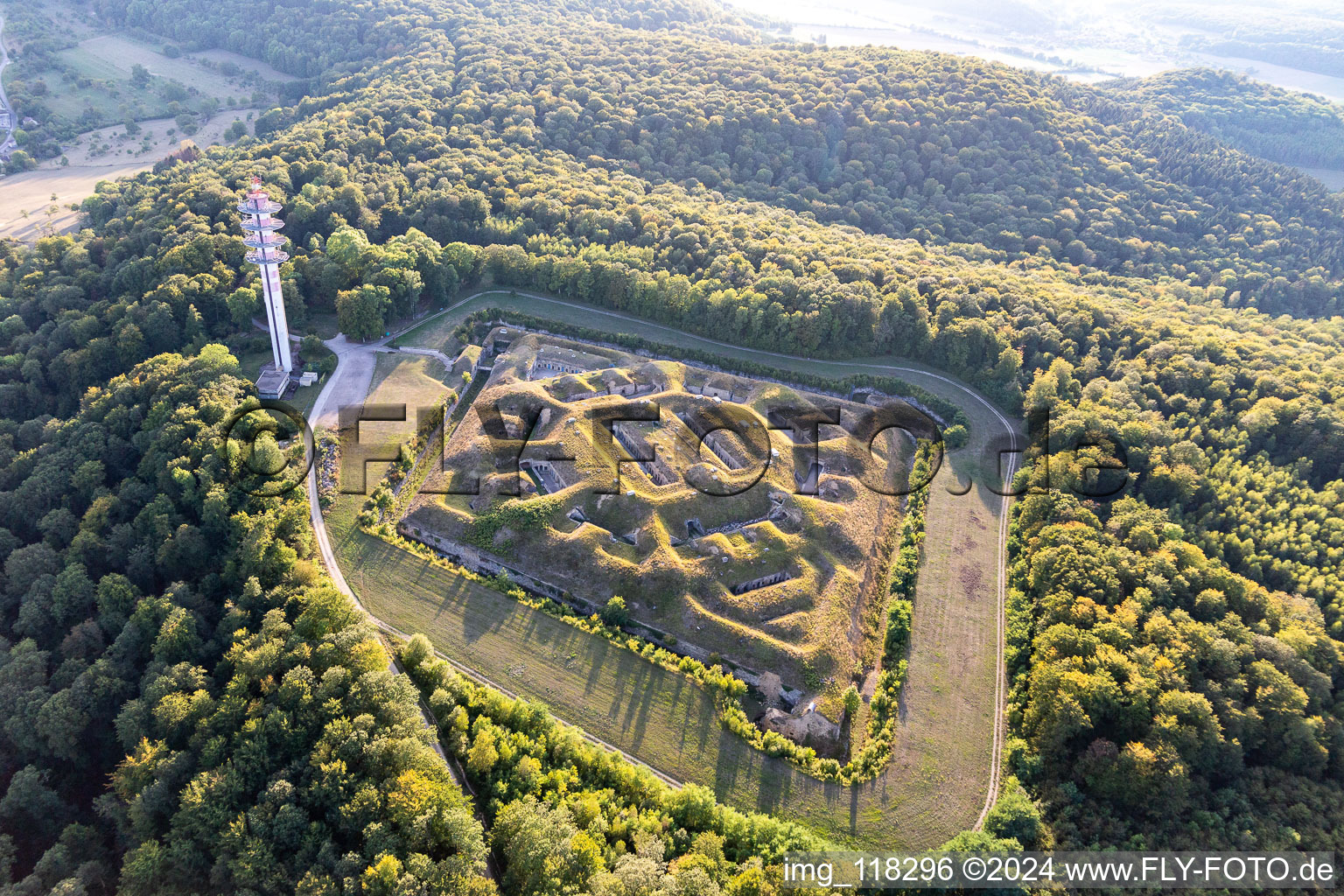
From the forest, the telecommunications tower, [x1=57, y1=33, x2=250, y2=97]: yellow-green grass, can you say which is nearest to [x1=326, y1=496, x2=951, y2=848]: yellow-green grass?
the forest

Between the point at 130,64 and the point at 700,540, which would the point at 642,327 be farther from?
the point at 130,64

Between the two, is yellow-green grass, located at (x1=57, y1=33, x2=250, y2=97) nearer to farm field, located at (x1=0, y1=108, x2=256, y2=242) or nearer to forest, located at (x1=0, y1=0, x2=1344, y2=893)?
farm field, located at (x1=0, y1=108, x2=256, y2=242)

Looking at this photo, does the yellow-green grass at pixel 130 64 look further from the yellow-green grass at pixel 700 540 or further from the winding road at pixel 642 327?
the yellow-green grass at pixel 700 540

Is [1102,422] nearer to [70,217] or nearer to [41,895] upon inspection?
[41,895]

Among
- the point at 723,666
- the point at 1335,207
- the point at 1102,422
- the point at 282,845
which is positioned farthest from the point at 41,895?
the point at 1335,207

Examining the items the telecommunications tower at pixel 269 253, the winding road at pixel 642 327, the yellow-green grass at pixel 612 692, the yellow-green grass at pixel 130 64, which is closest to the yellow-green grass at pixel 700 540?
the yellow-green grass at pixel 612 692

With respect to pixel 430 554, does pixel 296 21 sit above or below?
above
